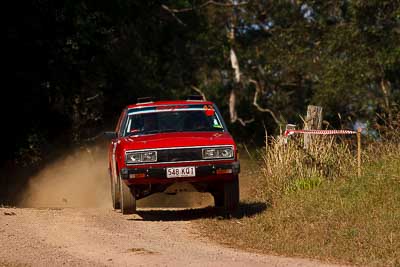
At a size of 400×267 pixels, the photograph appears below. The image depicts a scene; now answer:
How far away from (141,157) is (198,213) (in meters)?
1.88

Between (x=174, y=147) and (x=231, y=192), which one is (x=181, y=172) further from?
(x=231, y=192)

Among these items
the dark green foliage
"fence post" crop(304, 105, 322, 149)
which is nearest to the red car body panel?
"fence post" crop(304, 105, 322, 149)

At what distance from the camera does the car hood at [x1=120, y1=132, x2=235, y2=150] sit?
13750mm

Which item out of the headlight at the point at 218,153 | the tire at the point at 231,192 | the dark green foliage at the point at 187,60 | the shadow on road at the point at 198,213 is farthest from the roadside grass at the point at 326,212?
the dark green foliage at the point at 187,60

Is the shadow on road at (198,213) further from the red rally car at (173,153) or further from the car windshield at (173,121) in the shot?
the car windshield at (173,121)

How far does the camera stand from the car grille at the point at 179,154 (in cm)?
1366

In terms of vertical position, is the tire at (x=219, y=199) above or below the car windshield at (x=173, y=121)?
below

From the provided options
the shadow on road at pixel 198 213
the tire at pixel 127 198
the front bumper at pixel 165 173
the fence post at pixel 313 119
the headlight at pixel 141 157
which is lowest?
the shadow on road at pixel 198 213

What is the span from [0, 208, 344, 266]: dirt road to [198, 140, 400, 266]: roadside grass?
522 mm

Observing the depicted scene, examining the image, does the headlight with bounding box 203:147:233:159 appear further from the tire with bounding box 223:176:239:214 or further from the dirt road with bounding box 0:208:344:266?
the dirt road with bounding box 0:208:344:266

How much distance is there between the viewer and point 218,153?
13742mm

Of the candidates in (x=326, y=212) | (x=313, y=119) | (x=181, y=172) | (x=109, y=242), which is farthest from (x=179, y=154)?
(x=313, y=119)

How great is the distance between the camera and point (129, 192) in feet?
46.8

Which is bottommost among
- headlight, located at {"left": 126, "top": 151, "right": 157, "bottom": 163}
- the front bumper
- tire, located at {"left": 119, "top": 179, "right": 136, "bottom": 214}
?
tire, located at {"left": 119, "top": 179, "right": 136, "bottom": 214}
